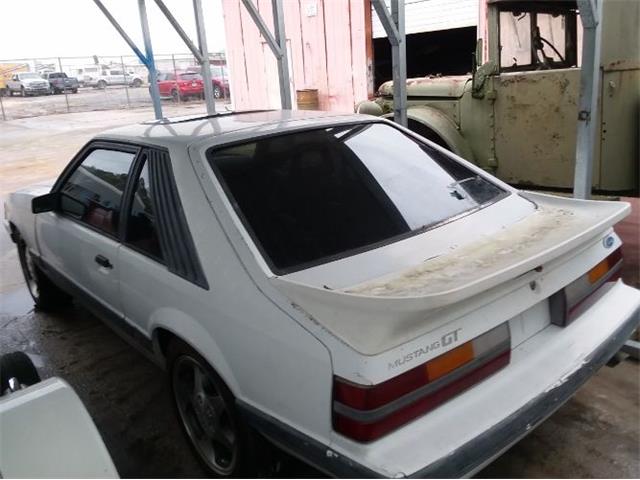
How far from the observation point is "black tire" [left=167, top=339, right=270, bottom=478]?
82.0 inches

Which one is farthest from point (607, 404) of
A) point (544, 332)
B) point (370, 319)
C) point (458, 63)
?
point (458, 63)

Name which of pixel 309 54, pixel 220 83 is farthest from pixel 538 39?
pixel 220 83

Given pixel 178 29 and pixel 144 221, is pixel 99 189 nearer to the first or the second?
pixel 144 221

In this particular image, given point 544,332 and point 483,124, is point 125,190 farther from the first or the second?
point 483,124

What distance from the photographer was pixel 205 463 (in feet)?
7.95

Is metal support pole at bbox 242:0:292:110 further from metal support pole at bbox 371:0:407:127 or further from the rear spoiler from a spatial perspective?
the rear spoiler

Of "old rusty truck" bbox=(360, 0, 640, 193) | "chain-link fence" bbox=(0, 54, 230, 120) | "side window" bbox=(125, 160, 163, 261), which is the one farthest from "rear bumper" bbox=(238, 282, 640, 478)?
"chain-link fence" bbox=(0, 54, 230, 120)

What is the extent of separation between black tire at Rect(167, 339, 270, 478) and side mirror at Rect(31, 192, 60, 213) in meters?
1.52

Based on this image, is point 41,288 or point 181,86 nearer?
point 41,288

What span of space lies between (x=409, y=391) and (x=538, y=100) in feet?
12.8

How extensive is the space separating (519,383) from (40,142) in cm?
1799

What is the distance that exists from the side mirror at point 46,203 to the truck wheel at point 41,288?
965mm

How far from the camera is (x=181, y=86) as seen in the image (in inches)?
1082

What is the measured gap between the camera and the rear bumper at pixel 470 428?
63.5 inches
